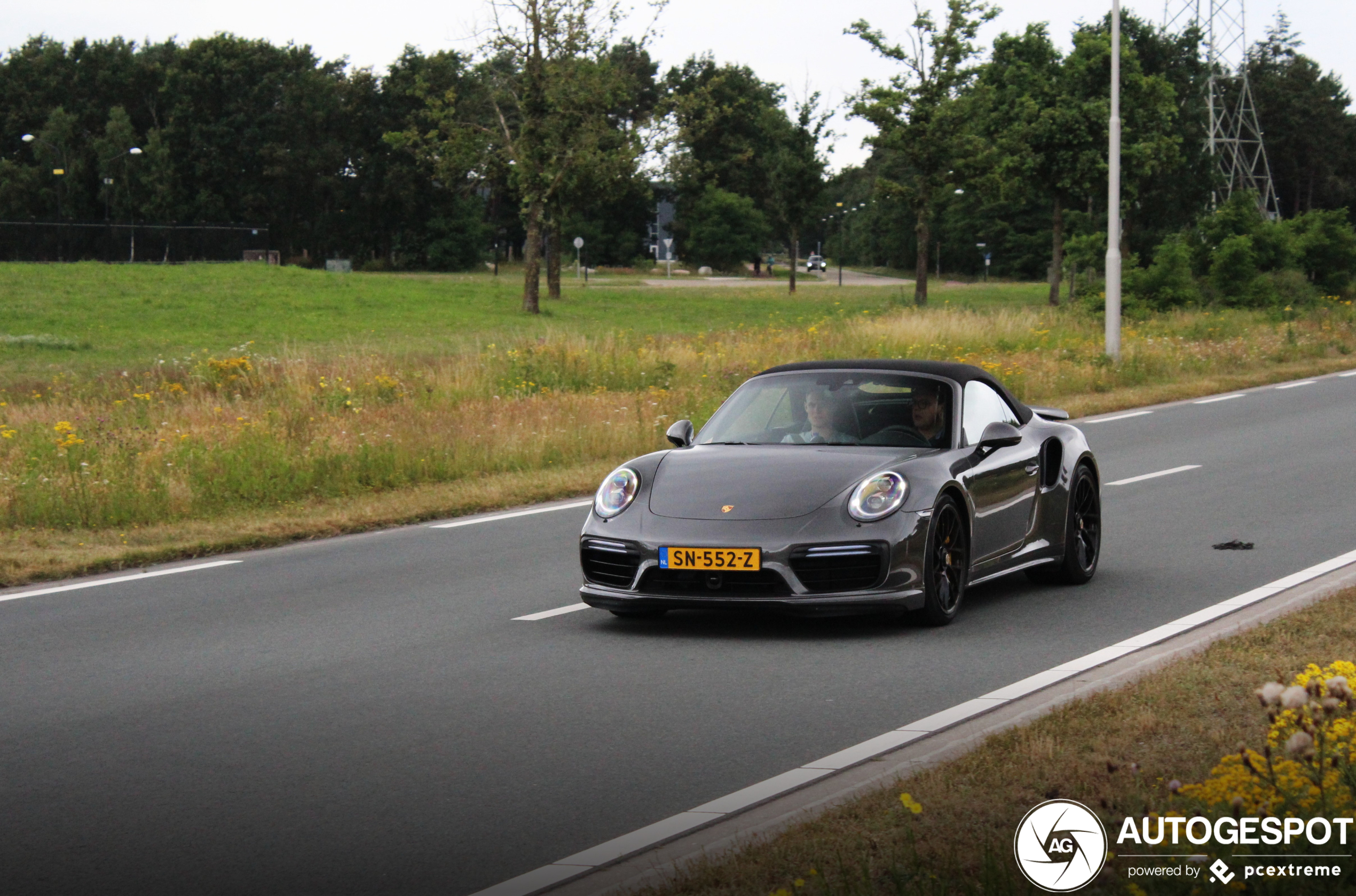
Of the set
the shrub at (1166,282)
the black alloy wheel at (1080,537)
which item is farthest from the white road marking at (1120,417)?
the shrub at (1166,282)

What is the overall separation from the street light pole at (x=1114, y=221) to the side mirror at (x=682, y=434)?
17.9 m

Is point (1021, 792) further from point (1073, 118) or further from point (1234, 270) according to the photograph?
point (1073, 118)

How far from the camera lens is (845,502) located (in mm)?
8211

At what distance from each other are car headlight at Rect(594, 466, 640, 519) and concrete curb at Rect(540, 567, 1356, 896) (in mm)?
2526

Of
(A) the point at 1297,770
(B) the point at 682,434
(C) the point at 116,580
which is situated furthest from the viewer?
(C) the point at 116,580

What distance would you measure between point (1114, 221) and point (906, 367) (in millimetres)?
18052

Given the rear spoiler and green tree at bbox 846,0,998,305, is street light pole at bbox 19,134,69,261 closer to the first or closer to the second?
green tree at bbox 846,0,998,305

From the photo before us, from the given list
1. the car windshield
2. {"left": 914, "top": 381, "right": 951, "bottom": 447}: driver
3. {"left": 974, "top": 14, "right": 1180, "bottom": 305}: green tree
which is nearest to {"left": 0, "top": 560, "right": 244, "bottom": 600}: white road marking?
the car windshield

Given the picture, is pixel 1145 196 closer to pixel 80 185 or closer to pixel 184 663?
pixel 80 185

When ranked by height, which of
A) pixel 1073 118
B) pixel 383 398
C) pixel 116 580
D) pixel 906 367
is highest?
pixel 1073 118

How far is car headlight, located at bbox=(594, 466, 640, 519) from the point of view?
861 cm

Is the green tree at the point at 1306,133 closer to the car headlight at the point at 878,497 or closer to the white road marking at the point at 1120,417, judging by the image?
the white road marking at the point at 1120,417

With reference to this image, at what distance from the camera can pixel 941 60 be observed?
59.2 m
